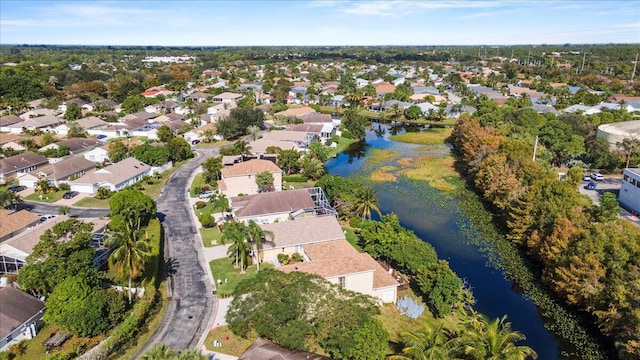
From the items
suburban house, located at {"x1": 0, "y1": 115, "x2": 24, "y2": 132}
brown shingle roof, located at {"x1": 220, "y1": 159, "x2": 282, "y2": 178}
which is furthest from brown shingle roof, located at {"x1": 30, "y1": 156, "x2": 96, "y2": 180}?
suburban house, located at {"x1": 0, "y1": 115, "x2": 24, "y2": 132}

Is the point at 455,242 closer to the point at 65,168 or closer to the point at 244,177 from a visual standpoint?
the point at 244,177

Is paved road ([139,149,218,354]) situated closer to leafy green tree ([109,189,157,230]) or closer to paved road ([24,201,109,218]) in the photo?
leafy green tree ([109,189,157,230])

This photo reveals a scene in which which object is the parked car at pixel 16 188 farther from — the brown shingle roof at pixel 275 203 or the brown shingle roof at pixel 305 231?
the brown shingle roof at pixel 305 231

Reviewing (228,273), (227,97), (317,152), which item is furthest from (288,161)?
(227,97)

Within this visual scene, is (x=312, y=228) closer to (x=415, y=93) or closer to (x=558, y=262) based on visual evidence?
(x=558, y=262)

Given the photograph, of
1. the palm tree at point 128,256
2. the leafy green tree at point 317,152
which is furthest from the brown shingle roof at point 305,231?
the leafy green tree at point 317,152

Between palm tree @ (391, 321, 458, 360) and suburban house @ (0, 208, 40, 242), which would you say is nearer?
palm tree @ (391, 321, 458, 360)

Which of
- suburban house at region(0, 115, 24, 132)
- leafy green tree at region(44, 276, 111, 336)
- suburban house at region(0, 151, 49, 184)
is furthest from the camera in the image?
suburban house at region(0, 115, 24, 132)

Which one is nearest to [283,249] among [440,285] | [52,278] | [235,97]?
[440,285]
